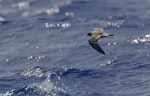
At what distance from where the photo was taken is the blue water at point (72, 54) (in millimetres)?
17156

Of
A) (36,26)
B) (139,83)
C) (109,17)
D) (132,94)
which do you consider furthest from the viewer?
(109,17)

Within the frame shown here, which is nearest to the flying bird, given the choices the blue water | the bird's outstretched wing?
the bird's outstretched wing

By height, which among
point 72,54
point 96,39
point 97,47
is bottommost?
point 72,54

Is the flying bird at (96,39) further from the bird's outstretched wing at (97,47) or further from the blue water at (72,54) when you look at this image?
the blue water at (72,54)

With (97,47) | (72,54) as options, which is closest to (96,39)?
(97,47)

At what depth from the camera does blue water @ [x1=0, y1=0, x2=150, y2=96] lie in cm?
1716

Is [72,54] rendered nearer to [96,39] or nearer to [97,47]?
[96,39]

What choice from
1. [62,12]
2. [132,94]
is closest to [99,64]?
[132,94]

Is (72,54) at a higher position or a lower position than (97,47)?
lower

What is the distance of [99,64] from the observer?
19672mm

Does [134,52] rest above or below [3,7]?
below

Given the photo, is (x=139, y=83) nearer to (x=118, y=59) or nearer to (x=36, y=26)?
Result: (x=118, y=59)

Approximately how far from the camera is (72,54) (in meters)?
21.3

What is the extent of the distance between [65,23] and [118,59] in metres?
8.34
